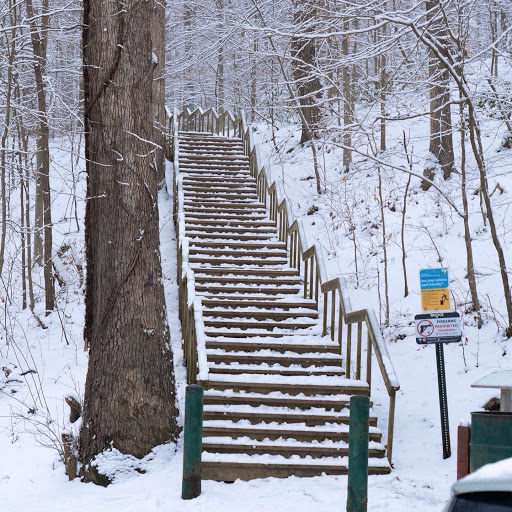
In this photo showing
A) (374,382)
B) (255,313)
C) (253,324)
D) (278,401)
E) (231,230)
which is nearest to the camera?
(278,401)

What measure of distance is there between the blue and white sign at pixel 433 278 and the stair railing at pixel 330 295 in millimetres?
726

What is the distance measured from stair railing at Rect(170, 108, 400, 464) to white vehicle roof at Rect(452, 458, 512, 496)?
15.2ft

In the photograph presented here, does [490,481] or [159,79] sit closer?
[490,481]

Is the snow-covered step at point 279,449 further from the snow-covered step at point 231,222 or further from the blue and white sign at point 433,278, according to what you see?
the snow-covered step at point 231,222

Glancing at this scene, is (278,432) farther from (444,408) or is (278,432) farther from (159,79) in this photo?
(159,79)

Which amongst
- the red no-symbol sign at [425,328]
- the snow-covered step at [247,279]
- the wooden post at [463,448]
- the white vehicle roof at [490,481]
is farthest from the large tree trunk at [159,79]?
the white vehicle roof at [490,481]

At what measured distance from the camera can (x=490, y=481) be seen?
6.19 ft

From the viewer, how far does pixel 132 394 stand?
6.69m

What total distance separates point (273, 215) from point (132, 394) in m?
6.98

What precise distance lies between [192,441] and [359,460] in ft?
4.83

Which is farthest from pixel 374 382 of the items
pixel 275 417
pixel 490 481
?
pixel 490 481

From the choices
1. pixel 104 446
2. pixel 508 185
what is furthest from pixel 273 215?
pixel 104 446

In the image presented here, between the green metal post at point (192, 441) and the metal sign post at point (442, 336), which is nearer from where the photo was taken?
the green metal post at point (192, 441)

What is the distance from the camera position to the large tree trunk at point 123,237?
6.75m
